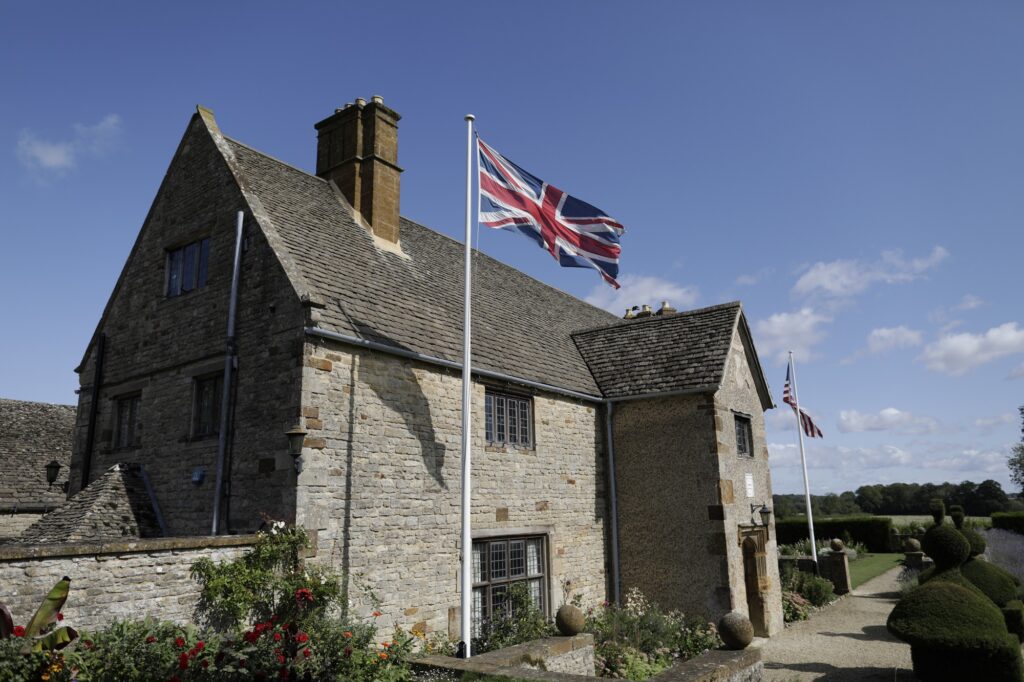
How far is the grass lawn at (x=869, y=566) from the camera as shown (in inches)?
1028

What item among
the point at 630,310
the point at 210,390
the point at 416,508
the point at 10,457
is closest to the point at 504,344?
the point at 416,508

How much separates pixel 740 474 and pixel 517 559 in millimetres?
6085

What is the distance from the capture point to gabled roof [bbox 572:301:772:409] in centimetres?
1617

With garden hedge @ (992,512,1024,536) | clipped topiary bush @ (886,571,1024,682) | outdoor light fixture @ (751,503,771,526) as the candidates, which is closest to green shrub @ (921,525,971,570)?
clipped topiary bush @ (886,571,1024,682)

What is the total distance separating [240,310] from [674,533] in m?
10.2

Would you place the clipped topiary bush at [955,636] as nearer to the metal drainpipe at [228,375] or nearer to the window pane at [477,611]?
the window pane at [477,611]

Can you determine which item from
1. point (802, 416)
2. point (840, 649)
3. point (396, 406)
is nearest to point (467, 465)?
point (396, 406)

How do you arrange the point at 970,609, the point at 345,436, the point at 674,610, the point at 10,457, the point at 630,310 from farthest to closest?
the point at 630,310 < the point at 10,457 < the point at 674,610 < the point at 345,436 < the point at 970,609

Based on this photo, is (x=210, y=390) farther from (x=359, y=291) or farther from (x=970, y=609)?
(x=970, y=609)

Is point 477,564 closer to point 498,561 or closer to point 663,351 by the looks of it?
point 498,561

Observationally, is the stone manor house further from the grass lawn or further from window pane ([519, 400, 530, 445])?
the grass lawn

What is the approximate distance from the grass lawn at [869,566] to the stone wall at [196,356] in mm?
21856

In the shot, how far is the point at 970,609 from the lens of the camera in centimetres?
984

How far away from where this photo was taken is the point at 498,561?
13297 mm
